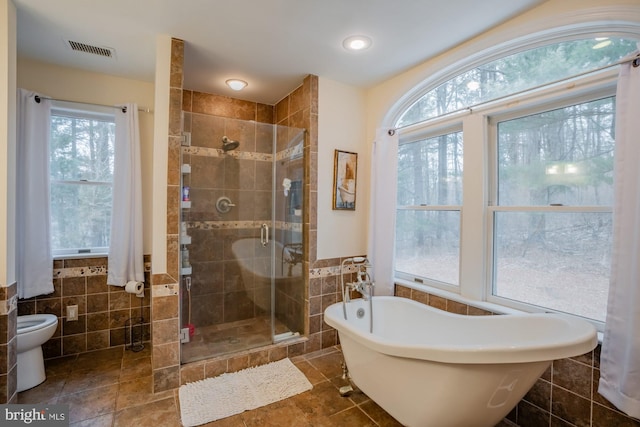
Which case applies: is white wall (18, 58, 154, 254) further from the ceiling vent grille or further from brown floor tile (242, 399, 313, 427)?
brown floor tile (242, 399, 313, 427)

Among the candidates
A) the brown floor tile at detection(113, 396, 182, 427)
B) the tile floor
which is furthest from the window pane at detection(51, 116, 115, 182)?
the brown floor tile at detection(113, 396, 182, 427)

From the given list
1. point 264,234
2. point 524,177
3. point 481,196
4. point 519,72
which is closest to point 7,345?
point 264,234

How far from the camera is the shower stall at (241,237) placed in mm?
2480

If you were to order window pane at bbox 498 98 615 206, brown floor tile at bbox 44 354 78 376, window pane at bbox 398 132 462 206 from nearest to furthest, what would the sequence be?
window pane at bbox 498 98 615 206 < brown floor tile at bbox 44 354 78 376 < window pane at bbox 398 132 462 206

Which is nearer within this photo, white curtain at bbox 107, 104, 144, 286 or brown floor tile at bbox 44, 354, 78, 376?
brown floor tile at bbox 44, 354, 78, 376

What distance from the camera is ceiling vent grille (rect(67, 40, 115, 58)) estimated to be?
221 cm

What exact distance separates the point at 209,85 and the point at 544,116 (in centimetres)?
292

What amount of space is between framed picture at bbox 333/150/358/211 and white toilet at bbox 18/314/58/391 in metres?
2.49

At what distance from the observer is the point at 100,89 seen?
2668 mm

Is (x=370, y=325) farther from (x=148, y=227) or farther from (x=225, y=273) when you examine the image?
(x=148, y=227)

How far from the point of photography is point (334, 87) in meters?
2.84

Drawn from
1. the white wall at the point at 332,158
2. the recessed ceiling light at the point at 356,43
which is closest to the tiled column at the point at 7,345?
the white wall at the point at 332,158

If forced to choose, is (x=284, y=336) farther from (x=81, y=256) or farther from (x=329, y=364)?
(x=81, y=256)

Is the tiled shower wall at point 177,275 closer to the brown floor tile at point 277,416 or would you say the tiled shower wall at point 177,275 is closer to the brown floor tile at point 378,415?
the brown floor tile at point 277,416
